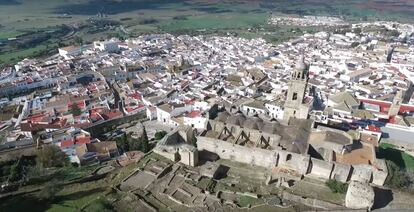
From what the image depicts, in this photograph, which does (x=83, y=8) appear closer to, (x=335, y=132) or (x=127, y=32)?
(x=127, y=32)

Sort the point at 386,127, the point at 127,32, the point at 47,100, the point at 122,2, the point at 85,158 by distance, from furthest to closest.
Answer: the point at 122,2 → the point at 127,32 → the point at 47,100 → the point at 386,127 → the point at 85,158

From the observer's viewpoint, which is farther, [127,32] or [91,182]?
[127,32]

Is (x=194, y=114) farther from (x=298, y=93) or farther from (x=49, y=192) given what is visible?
(x=49, y=192)

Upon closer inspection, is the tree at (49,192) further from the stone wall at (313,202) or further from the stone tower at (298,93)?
the stone tower at (298,93)

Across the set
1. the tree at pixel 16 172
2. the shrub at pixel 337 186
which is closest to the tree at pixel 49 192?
the tree at pixel 16 172

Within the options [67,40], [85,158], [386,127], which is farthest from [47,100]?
[67,40]

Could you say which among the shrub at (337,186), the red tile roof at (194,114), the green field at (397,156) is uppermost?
the shrub at (337,186)

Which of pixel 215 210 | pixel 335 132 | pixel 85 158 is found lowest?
pixel 85 158
